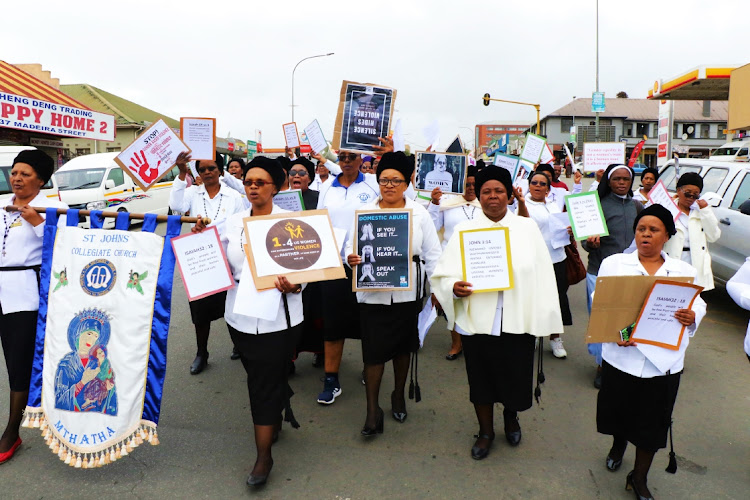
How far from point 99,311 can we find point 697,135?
6494 cm

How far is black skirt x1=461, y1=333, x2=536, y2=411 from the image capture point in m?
3.10

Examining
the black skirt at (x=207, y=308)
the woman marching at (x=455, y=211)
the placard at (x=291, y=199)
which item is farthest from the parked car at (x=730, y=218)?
the black skirt at (x=207, y=308)

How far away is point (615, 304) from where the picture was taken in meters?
2.77

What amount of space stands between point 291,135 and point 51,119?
12192mm

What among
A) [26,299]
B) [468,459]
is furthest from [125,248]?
[468,459]

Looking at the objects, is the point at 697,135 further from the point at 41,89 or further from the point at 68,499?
the point at 68,499

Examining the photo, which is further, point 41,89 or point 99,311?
point 41,89

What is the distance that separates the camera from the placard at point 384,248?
327cm

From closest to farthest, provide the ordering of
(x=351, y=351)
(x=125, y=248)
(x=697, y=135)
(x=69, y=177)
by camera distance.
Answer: (x=125, y=248) → (x=351, y=351) → (x=69, y=177) → (x=697, y=135)

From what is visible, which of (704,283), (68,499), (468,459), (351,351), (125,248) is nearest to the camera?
(68,499)

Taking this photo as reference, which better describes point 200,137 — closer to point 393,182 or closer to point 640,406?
point 393,182

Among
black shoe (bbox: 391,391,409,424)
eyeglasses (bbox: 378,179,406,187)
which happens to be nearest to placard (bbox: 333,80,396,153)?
eyeglasses (bbox: 378,179,406,187)

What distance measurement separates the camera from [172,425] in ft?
11.9

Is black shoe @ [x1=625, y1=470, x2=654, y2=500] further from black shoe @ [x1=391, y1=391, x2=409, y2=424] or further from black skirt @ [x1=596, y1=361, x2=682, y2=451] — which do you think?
black shoe @ [x1=391, y1=391, x2=409, y2=424]
